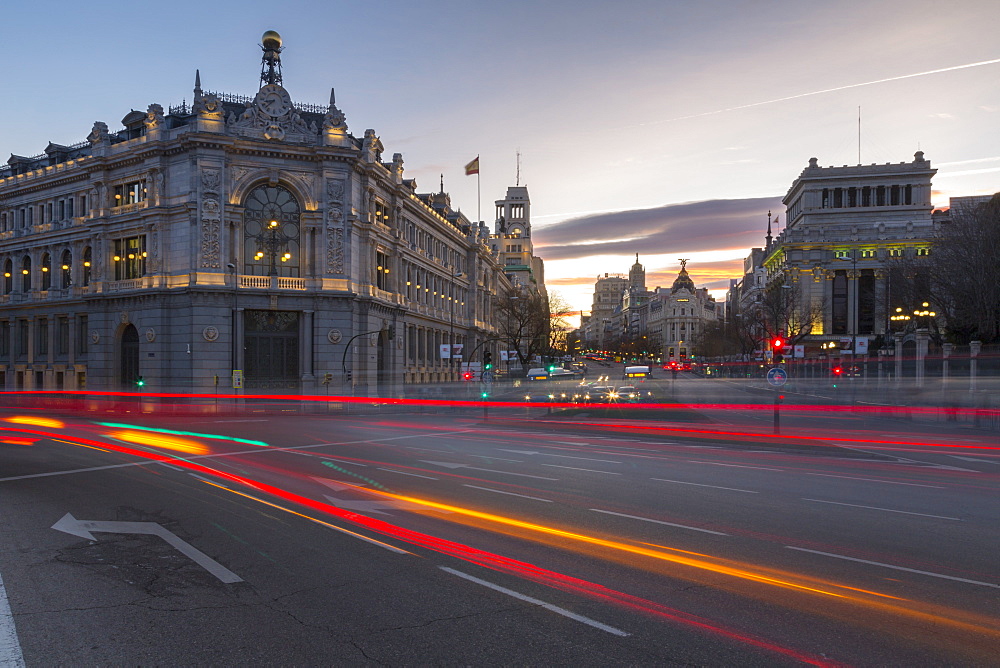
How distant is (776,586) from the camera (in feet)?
25.9

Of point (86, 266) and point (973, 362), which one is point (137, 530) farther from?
point (86, 266)

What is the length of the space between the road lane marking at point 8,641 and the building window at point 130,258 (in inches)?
2071

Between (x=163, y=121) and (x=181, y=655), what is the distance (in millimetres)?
55202

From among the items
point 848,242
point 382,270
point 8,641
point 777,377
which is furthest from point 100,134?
point 848,242

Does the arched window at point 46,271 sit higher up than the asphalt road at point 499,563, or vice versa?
the arched window at point 46,271

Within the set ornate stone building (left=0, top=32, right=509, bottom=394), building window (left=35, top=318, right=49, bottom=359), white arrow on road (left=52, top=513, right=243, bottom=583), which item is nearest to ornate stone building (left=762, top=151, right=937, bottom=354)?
ornate stone building (left=0, top=32, right=509, bottom=394)

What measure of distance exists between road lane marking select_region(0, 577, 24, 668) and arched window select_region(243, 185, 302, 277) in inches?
1831

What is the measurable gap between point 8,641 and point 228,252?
4734 centimetres

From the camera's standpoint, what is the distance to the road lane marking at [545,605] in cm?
664

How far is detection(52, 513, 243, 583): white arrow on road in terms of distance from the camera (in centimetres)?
912

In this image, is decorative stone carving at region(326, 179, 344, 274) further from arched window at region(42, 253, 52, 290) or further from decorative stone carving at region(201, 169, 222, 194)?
arched window at region(42, 253, 52, 290)

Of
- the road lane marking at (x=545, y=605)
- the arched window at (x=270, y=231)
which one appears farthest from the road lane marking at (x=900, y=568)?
the arched window at (x=270, y=231)

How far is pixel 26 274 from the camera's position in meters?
65.8

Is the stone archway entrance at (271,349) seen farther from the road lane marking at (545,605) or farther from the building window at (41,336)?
the road lane marking at (545,605)
